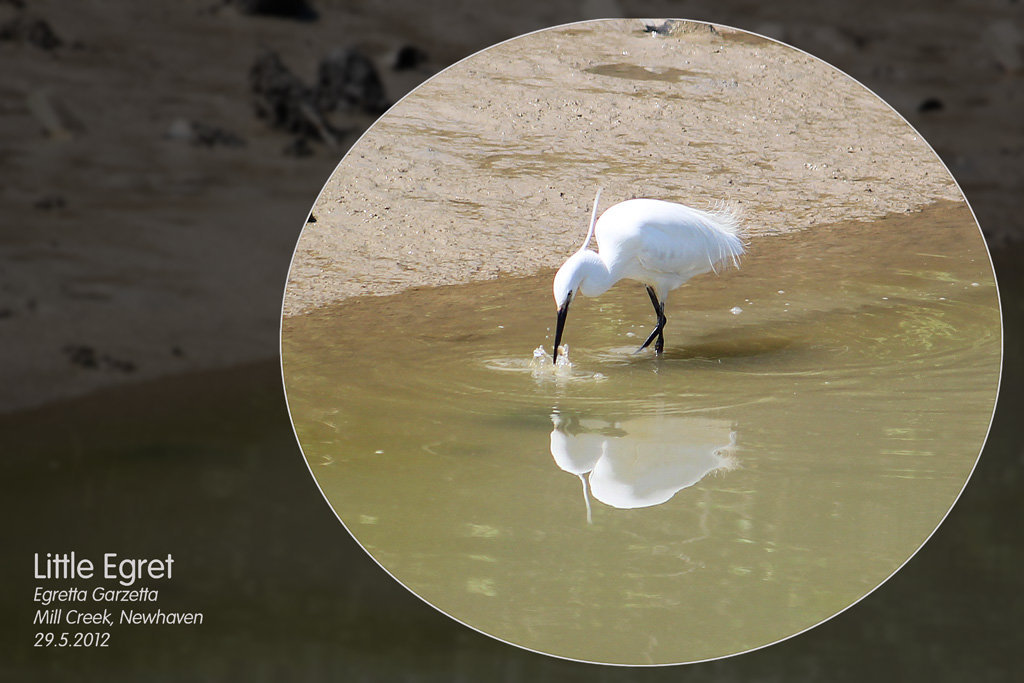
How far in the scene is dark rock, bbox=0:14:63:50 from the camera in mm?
7562

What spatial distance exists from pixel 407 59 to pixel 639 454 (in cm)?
572

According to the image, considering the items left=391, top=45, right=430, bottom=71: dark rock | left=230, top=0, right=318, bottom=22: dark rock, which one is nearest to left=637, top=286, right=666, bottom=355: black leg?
left=391, top=45, right=430, bottom=71: dark rock

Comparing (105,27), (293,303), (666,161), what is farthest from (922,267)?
(105,27)

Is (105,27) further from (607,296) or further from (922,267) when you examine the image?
(922,267)

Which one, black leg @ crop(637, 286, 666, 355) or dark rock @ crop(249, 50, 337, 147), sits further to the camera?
dark rock @ crop(249, 50, 337, 147)

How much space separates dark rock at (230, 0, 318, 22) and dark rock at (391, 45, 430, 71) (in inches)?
33.3

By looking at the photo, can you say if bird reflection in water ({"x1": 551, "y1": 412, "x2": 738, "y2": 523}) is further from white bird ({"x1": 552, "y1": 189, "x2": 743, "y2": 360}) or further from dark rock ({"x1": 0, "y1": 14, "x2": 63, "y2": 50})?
dark rock ({"x1": 0, "y1": 14, "x2": 63, "y2": 50})

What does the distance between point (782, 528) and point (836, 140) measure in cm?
139

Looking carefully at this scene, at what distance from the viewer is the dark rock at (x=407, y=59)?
8258mm

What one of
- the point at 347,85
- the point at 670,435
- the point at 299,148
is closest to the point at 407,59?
the point at 347,85

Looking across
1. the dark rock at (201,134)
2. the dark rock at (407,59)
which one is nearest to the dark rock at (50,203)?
the dark rock at (201,134)

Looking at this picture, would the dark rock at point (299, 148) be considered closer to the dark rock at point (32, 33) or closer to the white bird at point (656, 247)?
the dark rock at point (32, 33)

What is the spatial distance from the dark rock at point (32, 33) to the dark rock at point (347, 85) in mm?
1653

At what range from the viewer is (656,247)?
3.70m
